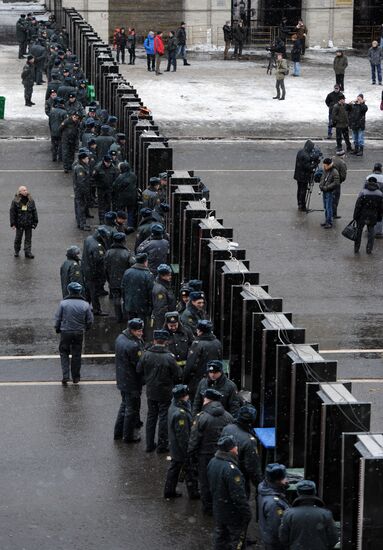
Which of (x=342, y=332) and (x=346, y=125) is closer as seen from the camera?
(x=342, y=332)

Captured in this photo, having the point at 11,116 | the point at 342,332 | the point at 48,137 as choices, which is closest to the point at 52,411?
the point at 342,332

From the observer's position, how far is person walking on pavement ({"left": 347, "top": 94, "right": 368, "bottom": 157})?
35188 mm

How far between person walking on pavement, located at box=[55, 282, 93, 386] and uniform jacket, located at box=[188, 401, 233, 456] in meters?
4.27

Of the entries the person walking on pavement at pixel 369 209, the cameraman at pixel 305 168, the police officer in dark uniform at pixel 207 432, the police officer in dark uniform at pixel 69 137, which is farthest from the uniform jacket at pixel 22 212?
the police officer in dark uniform at pixel 207 432

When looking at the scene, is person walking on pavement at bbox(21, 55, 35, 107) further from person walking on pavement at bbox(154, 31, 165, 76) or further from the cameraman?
the cameraman

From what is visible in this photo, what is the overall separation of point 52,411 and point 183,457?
3202mm

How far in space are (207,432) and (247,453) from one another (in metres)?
0.64

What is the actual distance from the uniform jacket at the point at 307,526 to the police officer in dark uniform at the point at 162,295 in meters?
7.53

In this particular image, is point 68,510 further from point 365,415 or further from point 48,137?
point 48,137

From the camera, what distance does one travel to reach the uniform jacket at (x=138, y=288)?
20.2m

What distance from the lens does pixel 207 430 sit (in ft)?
48.4

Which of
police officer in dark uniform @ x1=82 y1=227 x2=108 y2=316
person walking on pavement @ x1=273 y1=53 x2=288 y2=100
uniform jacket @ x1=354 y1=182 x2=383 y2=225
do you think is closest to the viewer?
police officer in dark uniform @ x1=82 y1=227 x2=108 y2=316

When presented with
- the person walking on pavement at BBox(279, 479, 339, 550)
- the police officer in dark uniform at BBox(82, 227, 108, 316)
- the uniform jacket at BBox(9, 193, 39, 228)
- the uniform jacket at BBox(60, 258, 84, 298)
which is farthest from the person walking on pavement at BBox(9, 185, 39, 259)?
the person walking on pavement at BBox(279, 479, 339, 550)

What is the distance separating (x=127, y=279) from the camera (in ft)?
66.4
